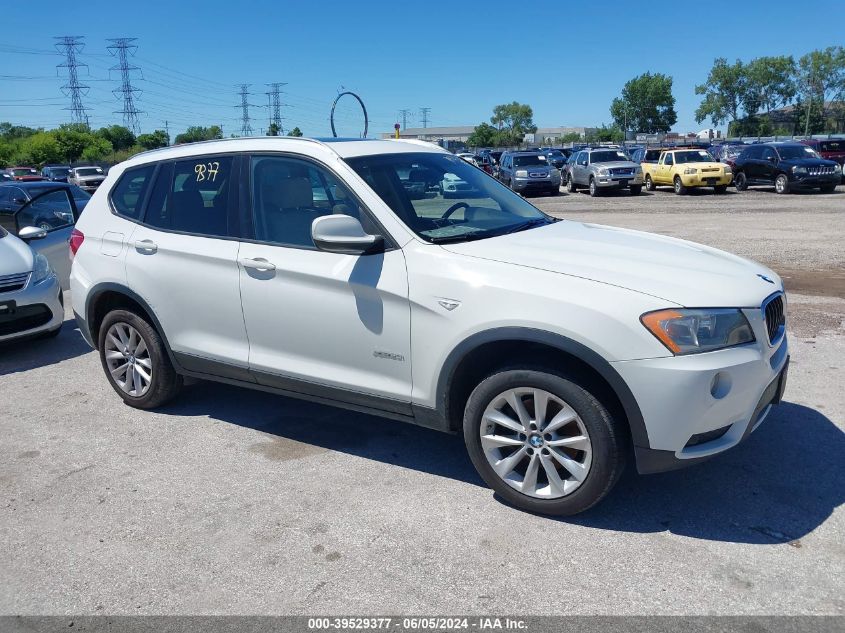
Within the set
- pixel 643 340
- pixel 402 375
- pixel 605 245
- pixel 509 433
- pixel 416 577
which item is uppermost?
pixel 605 245

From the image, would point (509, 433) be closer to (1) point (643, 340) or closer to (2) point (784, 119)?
(1) point (643, 340)

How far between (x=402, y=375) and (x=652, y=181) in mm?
27881

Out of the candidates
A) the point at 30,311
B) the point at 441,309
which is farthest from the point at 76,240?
the point at 441,309

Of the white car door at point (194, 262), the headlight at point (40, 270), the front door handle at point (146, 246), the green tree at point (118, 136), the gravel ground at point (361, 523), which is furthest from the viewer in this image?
the green tree at point (118, 136)

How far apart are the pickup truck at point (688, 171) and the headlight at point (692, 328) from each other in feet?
81.0

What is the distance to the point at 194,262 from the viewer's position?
15.3ft

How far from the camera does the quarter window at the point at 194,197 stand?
4641 millimetres

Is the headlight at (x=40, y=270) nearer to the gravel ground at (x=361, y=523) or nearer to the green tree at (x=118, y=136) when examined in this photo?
the gravel ground at (x=361, y=523)

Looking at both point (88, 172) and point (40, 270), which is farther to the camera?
point (88, 172)

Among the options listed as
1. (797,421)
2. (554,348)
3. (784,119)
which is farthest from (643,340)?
(784,119)

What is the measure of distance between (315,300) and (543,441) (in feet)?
4.84

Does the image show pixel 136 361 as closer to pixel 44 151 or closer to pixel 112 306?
pixel 112 306

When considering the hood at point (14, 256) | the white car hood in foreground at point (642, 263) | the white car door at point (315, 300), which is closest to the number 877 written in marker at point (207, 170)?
the white car door at point (315, 300)

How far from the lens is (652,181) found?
2955 centimetres
